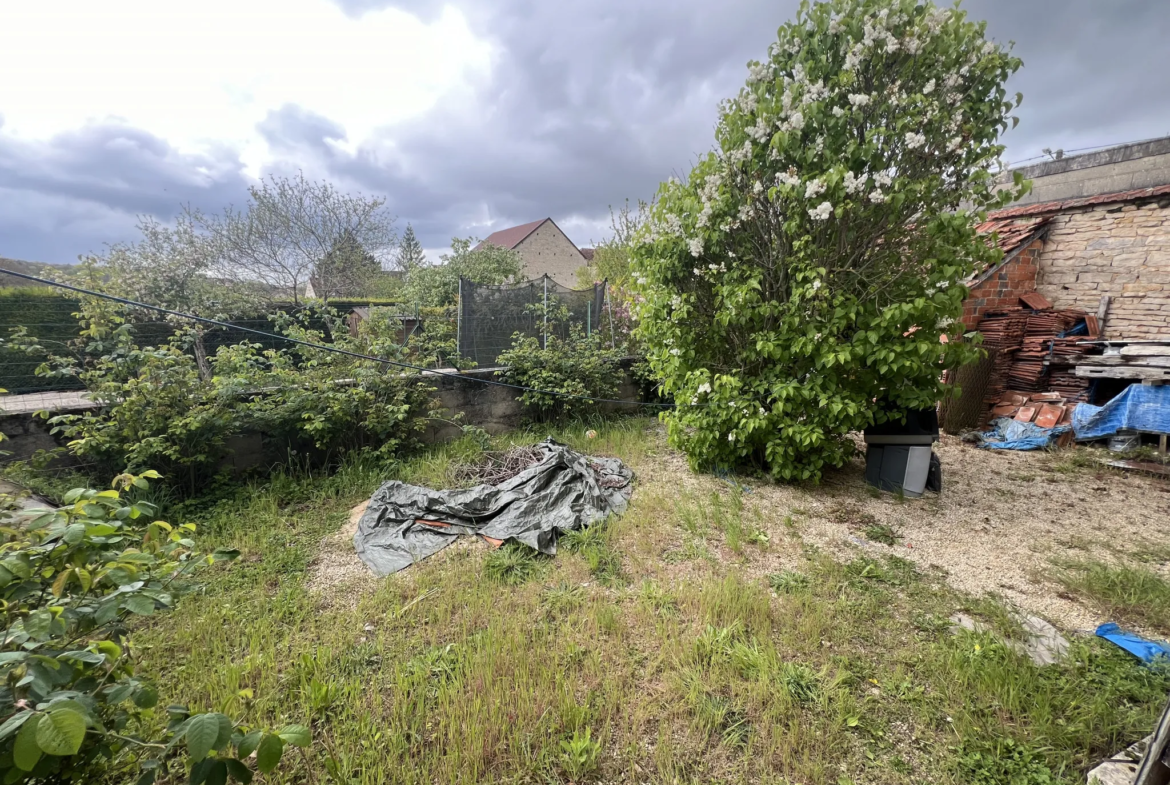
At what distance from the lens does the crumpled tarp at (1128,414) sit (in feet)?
15.2

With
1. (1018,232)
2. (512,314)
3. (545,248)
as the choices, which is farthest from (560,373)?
(545,248)

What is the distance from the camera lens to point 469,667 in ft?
6.09

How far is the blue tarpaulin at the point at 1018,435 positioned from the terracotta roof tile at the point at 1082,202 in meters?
2.65

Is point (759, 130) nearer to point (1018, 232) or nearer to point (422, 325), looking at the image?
point (422, 325)

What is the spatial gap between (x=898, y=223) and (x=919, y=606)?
2.74 meters

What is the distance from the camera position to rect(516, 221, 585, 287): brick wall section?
83.9 ft

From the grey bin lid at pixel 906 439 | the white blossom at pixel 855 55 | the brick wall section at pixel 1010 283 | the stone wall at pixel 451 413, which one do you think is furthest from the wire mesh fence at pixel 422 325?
the brick wall section at pixel 1010 283

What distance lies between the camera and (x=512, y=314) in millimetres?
6238

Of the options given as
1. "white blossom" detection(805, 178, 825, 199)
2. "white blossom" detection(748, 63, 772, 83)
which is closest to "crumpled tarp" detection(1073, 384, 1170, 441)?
"white blossom" detection(805, 178, 825, 199)

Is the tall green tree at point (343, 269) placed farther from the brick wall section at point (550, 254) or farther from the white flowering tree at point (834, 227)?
the brick wall section at point (550, 254)

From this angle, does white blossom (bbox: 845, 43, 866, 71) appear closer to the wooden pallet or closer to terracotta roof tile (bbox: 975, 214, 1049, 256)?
terracotta roof tile (bbox: 975, 214, 1049, 256)

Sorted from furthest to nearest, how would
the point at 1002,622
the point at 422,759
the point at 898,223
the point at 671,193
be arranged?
1. the point at 671,193
2. the point at 898,223
3. the point at 1002,622
4. the point at 422,759

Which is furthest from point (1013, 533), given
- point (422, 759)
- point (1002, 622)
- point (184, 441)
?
point (184, 441)

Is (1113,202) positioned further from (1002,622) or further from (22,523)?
(22,523)
